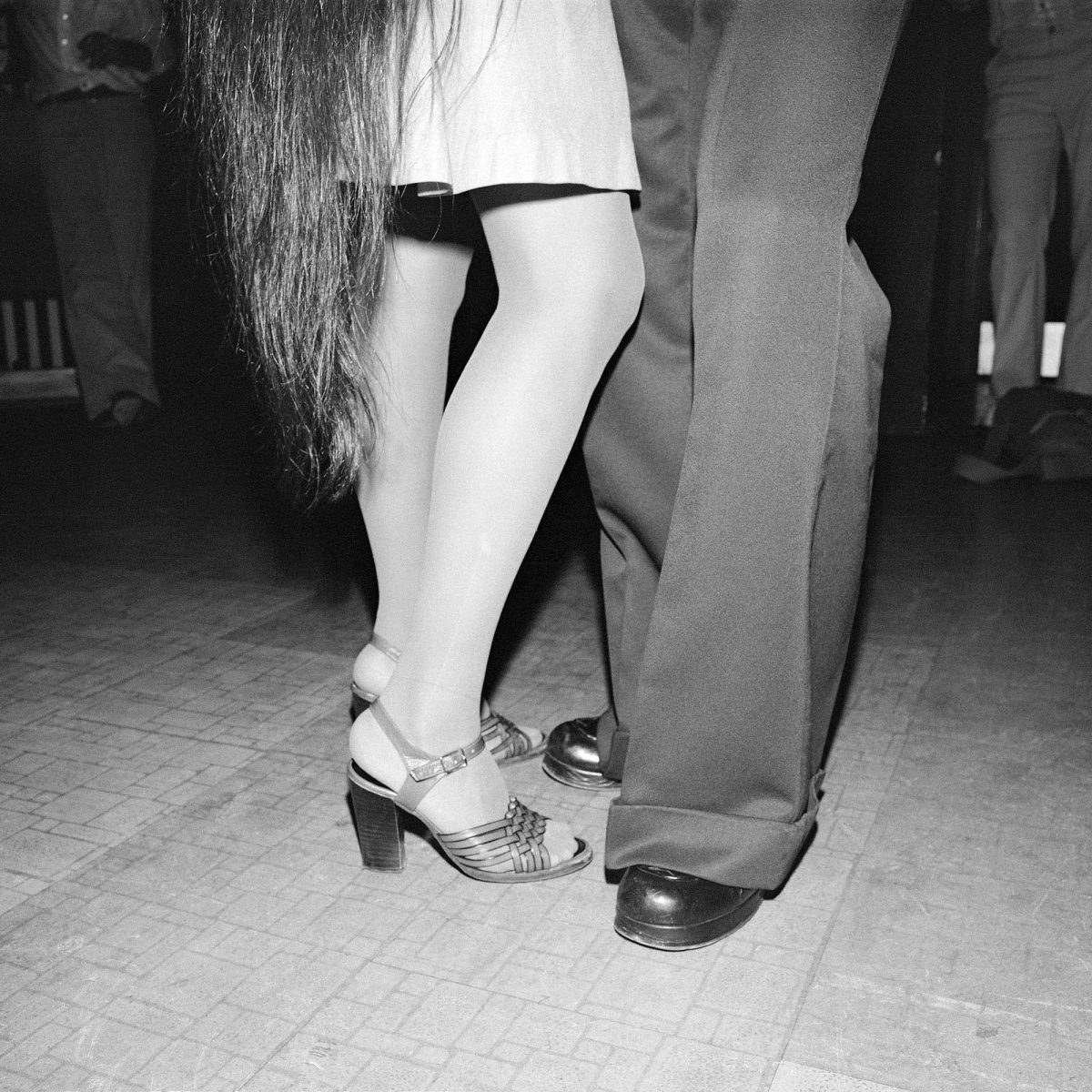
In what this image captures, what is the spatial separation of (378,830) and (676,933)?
321 millimetres

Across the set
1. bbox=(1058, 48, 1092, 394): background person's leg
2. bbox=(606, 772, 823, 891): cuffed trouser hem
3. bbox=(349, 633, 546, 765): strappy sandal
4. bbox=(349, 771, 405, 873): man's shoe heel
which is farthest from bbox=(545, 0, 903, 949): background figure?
bbox=(1058, 48, 1092, 394): background person's leg

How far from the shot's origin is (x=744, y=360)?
40.9 inches

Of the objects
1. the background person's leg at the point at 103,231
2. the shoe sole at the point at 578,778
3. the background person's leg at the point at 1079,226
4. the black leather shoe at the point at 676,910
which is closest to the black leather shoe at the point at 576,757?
the shoe sole at the point at 578,778

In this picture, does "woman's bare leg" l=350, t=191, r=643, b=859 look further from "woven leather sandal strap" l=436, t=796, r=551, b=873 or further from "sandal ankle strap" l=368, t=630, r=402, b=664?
"sandal ankle strap" l=368, t=630, r=402, b=664

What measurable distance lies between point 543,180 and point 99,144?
3723 mm

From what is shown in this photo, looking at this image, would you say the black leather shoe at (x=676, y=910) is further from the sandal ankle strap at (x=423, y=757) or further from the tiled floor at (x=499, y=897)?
the sandal ankle strap at (x=423, y=757)

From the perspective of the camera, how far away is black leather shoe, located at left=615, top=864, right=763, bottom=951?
1.04 metres

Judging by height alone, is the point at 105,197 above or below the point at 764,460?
above

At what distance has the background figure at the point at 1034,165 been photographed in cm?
344

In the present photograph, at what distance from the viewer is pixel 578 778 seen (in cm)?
140

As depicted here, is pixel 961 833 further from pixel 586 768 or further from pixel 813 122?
pixel 813 122

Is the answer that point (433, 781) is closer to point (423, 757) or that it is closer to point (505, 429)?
point (423, 757)

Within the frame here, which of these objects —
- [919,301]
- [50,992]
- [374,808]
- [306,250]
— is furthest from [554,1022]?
[919,301]

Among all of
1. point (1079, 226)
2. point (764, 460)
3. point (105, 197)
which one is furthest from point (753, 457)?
point (105, 197)
